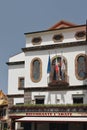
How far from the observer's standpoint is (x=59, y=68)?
4869 centimetres

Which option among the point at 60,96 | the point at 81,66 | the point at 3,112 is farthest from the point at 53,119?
the point at 3,112

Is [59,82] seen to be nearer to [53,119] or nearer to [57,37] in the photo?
[53,119]

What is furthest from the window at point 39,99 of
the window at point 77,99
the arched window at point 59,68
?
the window at point 77,99

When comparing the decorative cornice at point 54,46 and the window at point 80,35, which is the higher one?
the window at point 80,35

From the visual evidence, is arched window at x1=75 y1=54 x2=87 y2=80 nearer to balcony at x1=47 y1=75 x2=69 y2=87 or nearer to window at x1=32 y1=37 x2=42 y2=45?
balcony at x1=47 y1=75 x2=69 y2=87

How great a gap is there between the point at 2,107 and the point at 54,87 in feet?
66.6

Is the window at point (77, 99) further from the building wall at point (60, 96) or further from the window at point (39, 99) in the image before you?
the window at point (39, 99)

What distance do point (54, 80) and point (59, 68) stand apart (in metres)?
1.80

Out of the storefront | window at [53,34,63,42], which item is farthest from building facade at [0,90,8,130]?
window at [53,34,63,42]

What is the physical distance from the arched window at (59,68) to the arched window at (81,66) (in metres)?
1.70

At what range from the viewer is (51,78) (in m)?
49.0

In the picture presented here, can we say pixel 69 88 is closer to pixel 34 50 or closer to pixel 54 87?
pixel 54 87

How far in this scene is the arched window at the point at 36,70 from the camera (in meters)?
50.2

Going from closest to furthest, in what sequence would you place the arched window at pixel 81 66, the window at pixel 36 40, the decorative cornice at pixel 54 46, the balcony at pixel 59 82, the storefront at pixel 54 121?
the storefront at pixel 54 121
the arched window at pixel 81 66
the balcony at pixel 59 82
the decorative cornice at pixel 54 46
the window at pixel 36 40
